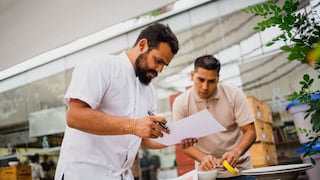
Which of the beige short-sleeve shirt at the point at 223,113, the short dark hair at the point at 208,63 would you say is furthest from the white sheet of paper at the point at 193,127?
the short dark hair at the point at 208,63

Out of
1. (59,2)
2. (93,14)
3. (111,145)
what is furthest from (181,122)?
(59,2)

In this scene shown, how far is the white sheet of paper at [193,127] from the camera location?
3.56ft

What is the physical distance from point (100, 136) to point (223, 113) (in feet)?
2.69

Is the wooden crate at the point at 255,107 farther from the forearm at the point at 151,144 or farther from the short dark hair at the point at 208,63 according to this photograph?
the forearm at the point at 151,144

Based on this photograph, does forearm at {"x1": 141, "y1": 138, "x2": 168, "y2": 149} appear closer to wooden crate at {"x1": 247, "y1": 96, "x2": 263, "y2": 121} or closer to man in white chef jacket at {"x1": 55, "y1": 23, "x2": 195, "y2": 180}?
man in white chef jacket at {"x1": 55, "y1": 23, "x2": 195, "y2": 180}

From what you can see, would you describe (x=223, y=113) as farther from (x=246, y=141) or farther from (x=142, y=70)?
(x=142, y=70)

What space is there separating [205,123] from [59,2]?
1.89m

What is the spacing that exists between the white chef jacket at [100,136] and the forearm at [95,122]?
39 mm

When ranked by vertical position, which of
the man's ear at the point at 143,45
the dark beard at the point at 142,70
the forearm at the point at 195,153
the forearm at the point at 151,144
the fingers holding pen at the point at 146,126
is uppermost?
the man's ear at the point at 143,45

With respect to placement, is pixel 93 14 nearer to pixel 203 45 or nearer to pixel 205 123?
pixel 205 123

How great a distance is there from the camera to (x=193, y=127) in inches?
45.2

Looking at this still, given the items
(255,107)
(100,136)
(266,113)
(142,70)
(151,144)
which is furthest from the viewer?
(266,113)

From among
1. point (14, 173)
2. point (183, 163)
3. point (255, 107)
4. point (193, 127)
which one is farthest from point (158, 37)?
point (14, 173)

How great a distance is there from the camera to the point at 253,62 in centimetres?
452
